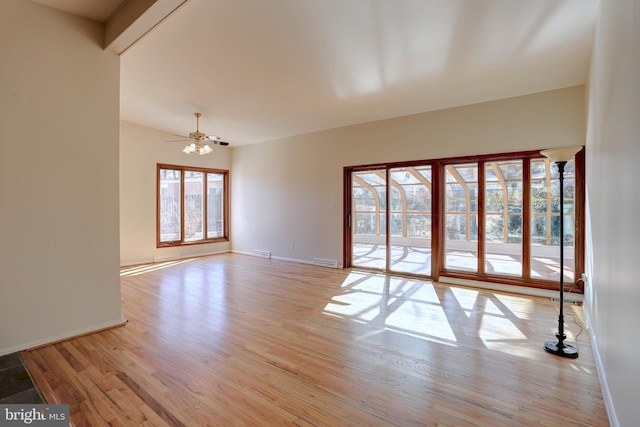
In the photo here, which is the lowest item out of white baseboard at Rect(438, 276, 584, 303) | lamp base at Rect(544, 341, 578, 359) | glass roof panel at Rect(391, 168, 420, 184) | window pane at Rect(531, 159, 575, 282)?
lamp base at Rect(544, 341, 578, 359)

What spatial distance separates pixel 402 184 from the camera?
5.70 meters

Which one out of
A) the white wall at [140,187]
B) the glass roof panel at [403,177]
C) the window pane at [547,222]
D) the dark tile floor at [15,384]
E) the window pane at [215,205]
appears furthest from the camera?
the window pane at [215,205]

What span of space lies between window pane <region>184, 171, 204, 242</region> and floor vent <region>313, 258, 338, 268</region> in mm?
3442

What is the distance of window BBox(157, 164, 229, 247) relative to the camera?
7.13 metres

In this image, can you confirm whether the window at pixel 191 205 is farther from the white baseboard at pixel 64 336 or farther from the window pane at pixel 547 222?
the window pane at pixel 547 222

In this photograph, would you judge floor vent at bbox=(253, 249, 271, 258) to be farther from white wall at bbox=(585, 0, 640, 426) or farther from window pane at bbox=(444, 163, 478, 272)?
white wall at bbox=(585, 0, 640, 426)

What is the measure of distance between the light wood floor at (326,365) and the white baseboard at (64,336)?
0.08m

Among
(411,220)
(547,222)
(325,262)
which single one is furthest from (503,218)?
(325,262)

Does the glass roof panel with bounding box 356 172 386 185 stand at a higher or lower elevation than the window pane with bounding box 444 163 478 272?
higher

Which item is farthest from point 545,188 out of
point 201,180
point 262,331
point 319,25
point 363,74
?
point 201,180

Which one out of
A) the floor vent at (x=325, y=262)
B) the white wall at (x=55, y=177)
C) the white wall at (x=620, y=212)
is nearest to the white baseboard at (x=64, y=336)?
the white wall at (x=55, y=177)

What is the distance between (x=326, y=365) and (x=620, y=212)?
7.19 feet

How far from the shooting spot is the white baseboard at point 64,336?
8.53 ft

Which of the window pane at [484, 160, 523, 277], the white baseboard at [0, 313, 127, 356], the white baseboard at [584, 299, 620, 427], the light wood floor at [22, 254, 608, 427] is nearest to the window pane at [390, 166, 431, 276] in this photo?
the window pane at [484, 160, 523, 277]
